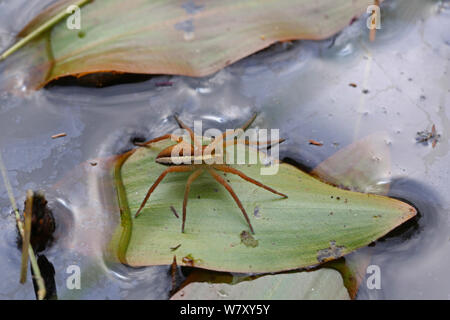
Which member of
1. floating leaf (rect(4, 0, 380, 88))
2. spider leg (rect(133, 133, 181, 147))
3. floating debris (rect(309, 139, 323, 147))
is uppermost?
floating leaf (rect(4, 0, 380, 88))

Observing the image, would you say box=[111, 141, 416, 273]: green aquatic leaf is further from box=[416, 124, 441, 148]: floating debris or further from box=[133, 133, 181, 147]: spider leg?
box=[416, 124, 441, 148]: floating debris

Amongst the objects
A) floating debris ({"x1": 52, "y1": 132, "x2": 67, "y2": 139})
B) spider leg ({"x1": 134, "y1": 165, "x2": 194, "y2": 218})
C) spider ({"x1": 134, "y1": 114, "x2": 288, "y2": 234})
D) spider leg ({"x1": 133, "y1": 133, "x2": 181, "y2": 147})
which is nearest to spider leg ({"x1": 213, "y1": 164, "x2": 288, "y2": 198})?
spider ({"x1": 134, "y1": 114, "x2": 288, "y2": 234})

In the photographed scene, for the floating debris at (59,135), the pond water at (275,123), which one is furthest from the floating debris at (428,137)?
the floating debris at (59,135)

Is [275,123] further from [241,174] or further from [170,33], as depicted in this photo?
[170,33]

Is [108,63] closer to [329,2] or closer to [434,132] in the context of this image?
[329,2]

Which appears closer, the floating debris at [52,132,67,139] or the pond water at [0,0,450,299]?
the pond water at [0,0,450,299]
